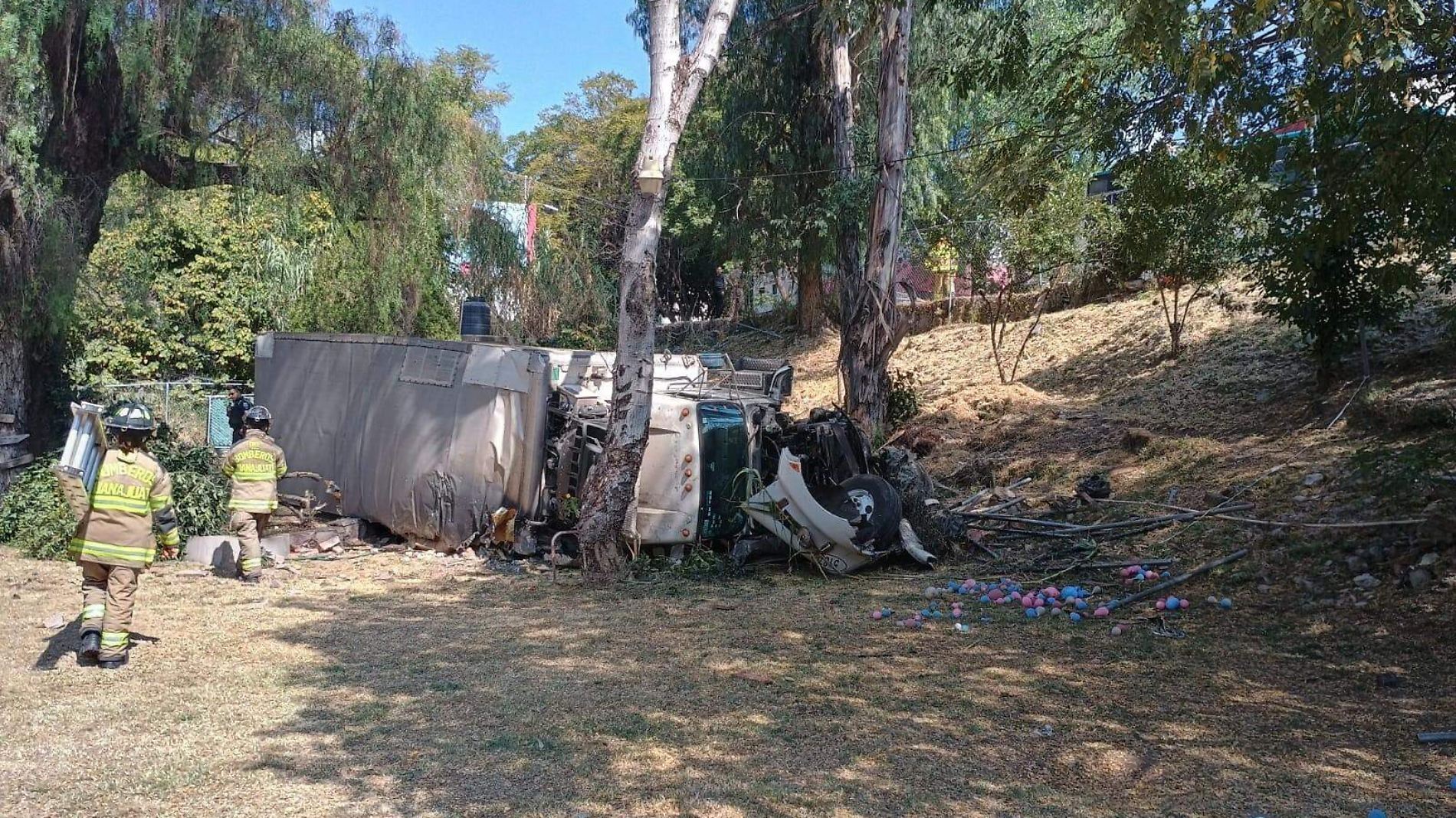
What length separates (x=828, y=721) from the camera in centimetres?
582

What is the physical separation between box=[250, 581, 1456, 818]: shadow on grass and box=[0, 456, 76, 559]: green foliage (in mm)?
3863

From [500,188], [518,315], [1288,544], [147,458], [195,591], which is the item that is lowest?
[195,591]

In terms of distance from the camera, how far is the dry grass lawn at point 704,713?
185 inches

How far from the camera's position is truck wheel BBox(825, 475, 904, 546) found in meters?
10.2

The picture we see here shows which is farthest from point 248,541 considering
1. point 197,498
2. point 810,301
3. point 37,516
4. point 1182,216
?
point 810,301

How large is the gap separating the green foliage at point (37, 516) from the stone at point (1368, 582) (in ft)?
35.0

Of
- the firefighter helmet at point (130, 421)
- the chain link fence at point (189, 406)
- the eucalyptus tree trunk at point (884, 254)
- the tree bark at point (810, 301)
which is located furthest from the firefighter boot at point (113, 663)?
the tree bark at point (810, 301)

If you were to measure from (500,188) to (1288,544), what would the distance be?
14.2 metres

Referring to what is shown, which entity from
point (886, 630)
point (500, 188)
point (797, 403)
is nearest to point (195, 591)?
point (886, 630)

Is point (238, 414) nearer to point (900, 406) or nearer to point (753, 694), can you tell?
point (753, 694)

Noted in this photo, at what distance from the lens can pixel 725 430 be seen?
10867mm

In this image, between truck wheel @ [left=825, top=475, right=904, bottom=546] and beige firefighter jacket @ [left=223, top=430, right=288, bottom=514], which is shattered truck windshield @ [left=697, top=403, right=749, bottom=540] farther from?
beige firefighter jacket @ [left=223, top=430, right=288, bottom=514]

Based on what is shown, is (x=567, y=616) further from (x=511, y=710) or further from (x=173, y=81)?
(x=173, y=81)

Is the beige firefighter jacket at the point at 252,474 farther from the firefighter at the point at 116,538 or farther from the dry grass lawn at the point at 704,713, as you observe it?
the firefighter at the point at 116,538
